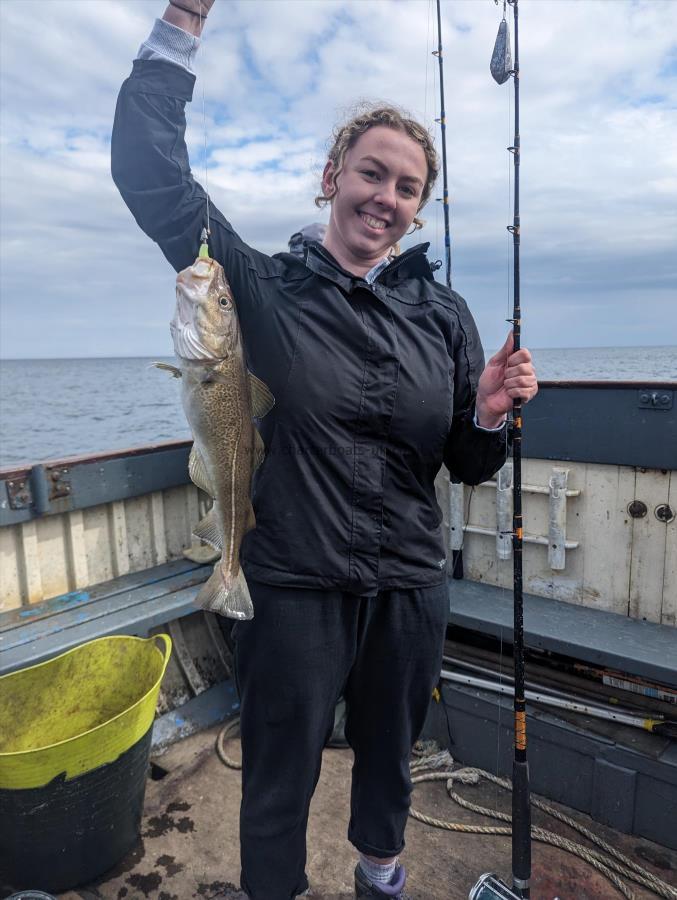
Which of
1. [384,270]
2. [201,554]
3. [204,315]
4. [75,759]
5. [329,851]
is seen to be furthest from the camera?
[201,554]

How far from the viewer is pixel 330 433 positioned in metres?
2.19

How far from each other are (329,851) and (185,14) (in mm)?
3558

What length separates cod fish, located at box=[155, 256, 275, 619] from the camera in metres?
2.05

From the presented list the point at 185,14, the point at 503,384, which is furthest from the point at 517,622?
the point at 185,14

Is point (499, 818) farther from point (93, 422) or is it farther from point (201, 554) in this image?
point (93, 422)

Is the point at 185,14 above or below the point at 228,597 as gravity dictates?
above

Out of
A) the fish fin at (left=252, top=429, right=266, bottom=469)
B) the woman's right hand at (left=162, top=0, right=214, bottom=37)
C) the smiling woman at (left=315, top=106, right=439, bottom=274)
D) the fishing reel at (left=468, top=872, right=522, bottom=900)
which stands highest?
the woman's right hand at (left=162, top=0, right=214, bottom=37)

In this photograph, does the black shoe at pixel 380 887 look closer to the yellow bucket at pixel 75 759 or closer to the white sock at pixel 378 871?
the white sock at pixel 378 871

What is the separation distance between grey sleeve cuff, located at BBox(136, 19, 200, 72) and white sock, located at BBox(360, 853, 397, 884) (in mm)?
2985

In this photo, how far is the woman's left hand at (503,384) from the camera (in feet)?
7.92

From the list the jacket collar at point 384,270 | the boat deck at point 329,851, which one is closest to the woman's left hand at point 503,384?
the jacket collar at point 384,270

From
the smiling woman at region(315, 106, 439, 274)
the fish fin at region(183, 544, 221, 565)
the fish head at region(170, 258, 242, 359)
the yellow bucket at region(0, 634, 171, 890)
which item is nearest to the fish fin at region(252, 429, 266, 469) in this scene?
the fish head at region(170, 258, 242, 359)

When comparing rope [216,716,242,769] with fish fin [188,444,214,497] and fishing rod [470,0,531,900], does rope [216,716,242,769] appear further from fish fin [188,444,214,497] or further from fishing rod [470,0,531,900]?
fish fin [188,444,214,497]

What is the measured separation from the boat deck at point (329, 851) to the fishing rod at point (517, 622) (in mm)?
467
